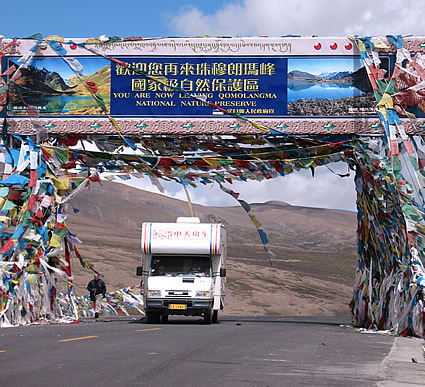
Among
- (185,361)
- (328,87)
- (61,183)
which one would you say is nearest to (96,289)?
(61,183)

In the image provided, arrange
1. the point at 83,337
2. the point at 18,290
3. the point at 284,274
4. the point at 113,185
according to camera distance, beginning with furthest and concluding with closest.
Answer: the point at 113,185 → the point at 284,274 → the point at 18,290 → the point at 83,337

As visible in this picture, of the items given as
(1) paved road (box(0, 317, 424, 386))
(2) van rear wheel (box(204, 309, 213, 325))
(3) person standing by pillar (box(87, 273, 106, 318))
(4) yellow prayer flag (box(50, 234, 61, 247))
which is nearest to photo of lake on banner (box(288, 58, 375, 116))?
(2) van rear wheel (box(204, 309, 213, 325))

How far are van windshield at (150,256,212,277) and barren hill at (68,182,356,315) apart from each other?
233 inches

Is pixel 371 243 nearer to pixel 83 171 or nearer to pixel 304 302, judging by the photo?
pixel 83 171

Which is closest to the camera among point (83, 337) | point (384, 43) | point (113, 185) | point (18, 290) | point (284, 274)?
point (83, 337)

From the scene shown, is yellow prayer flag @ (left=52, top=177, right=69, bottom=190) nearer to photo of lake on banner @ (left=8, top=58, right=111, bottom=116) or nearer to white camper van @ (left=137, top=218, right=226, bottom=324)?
photo of lake on banner @ (left=8, top=58, right=111, bottom=116)

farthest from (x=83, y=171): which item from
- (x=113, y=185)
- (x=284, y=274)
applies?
(x=113, y=185)

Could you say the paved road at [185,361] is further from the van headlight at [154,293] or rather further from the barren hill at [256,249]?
the barren hill at [256,249]

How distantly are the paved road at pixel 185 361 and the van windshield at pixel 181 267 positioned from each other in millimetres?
8675

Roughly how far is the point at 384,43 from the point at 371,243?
5.91m

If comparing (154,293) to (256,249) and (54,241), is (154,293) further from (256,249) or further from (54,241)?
(256,249)

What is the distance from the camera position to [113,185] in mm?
154750

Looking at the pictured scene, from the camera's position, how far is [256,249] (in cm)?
9325

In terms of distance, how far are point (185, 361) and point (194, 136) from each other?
14655 mm
